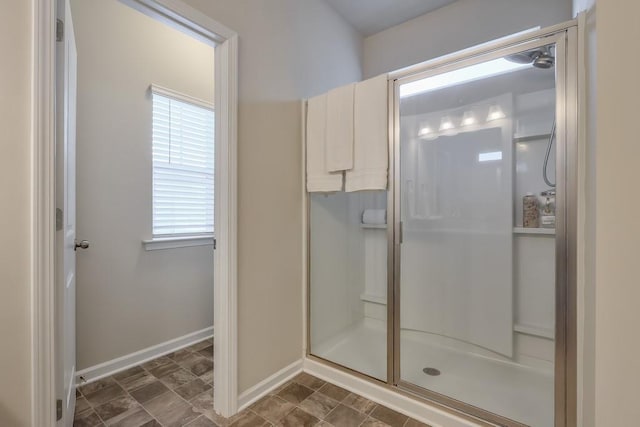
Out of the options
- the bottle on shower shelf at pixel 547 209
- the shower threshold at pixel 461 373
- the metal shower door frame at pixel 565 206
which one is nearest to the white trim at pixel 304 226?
the shower threshold at pixel 461 373

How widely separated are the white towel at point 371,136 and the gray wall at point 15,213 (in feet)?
4.94

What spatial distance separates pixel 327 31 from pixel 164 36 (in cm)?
129

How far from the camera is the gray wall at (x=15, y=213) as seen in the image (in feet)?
3.26

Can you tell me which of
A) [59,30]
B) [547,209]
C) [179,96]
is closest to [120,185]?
[179,96]

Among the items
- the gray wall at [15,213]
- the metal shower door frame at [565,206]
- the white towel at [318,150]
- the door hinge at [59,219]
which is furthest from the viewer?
the white towel at [318,150]

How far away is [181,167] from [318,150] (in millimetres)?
1236

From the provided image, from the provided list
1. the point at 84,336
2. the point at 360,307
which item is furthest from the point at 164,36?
the point at 360,307

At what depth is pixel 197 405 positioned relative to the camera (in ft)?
5.73

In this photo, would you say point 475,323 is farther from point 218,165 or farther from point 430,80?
point 218,165

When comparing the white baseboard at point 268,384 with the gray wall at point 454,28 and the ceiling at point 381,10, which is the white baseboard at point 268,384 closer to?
the gray wall at point 454,28

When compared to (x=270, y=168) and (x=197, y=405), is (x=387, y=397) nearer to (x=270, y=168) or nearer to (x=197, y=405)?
(x=197, y=405)

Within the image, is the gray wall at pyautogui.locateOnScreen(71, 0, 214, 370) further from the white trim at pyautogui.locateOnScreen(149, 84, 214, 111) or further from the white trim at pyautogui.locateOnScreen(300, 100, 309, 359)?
the white trim at pyautogui.locateOnScreen(300, 100, 309, 359)

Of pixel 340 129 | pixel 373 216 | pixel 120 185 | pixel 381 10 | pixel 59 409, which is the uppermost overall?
pixel 381 10

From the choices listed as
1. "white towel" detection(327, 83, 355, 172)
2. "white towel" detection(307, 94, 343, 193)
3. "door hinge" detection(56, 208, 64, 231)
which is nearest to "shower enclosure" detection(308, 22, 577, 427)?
"white towel" detection(307, 94, 343, 193)
